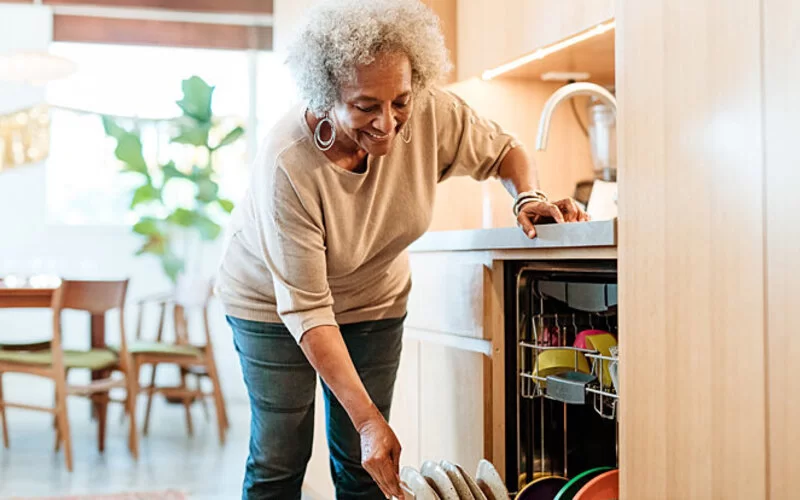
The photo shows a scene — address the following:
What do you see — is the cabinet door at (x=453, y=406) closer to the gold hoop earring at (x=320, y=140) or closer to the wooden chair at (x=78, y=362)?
the gold hoop earring at (x=320, y=140)

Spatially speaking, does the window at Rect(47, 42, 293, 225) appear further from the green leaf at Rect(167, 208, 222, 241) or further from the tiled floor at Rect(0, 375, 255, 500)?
the tiled floor at Rect(0, 375, 255, 500)

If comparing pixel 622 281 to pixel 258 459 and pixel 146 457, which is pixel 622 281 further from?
pixel 146 457

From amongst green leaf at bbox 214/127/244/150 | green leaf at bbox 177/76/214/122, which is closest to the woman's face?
green leaf at bbox 214/127/244/150

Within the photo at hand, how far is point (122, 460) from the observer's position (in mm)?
3688

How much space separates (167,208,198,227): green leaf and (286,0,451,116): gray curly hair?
392cm

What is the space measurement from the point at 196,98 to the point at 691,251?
4.50 m

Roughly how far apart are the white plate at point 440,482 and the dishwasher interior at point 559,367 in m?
0.25

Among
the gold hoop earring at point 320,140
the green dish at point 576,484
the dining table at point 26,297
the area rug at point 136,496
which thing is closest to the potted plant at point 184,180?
the dining table at point 26,297

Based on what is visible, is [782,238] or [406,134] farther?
[406,134]

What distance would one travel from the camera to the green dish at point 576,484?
1379 millimetres

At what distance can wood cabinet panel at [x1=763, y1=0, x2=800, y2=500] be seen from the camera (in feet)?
3.12

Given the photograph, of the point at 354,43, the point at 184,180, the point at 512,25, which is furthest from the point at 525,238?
the point at 184,180

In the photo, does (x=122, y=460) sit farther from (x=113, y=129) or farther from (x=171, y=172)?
(x=113, y=129)

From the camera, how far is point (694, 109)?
1.09m
